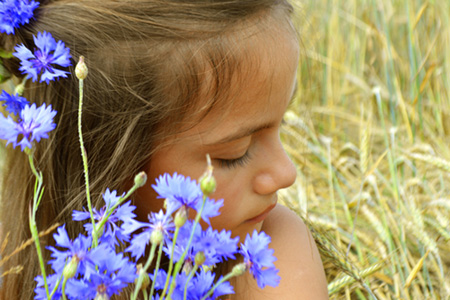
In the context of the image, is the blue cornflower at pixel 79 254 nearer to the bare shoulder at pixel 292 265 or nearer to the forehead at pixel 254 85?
the forehead at pixel 254 85

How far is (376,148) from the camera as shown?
2.08 m

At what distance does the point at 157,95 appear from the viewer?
3.29ft

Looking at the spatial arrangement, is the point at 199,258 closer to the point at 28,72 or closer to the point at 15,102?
the point at 15,102

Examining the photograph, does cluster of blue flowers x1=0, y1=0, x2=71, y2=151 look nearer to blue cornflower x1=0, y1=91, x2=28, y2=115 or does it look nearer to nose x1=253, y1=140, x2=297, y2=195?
blue cornflower x1=0, y1=91, x2=28, y2=115

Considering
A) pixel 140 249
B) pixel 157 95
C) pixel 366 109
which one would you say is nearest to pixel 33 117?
pixel 140 249

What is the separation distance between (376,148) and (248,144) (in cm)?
117

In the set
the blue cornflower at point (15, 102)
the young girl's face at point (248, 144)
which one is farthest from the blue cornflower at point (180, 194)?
the young girl's face at point (248, 144)

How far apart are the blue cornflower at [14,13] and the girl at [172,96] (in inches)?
1.5

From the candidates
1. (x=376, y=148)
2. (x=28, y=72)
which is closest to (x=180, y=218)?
(x=28, y=72)

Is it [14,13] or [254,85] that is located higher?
[14,13]

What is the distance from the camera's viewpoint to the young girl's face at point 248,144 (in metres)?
1.00

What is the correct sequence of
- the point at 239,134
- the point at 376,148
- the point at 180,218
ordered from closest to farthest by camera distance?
the point at 180,218, the point at 239,134, the point at 376,148

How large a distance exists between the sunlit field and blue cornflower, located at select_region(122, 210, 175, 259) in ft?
1.73

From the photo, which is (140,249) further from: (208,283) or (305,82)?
(305,82)
